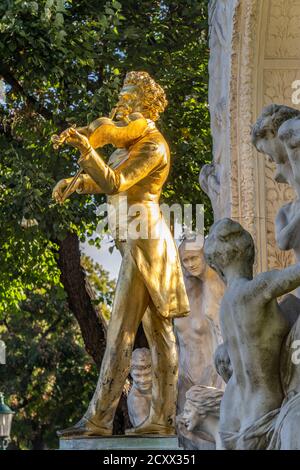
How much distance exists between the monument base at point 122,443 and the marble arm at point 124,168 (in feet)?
4.87

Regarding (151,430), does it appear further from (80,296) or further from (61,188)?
(80,296)

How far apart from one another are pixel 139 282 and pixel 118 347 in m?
0.43

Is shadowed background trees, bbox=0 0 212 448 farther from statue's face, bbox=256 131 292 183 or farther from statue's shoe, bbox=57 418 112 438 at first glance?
statue's face, bbox=256 131 292 183

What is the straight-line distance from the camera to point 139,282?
336 inches

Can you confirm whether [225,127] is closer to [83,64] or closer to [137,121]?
[137,121]

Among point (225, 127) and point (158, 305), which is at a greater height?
point (225, 127)

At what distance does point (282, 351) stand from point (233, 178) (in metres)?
4.12

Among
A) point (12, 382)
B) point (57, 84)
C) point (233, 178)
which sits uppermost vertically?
point (57, 84)

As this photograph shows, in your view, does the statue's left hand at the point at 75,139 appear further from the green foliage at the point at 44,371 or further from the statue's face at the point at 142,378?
the green foliage at the point at 44,371

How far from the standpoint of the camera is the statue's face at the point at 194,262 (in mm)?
10977

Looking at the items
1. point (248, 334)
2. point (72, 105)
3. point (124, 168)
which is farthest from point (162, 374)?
point (72, 105)

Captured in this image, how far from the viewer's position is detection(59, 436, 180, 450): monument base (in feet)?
26.1

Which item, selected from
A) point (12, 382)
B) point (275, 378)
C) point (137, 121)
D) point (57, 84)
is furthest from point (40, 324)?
point (275, 378)

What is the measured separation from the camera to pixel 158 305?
8.48 metres
